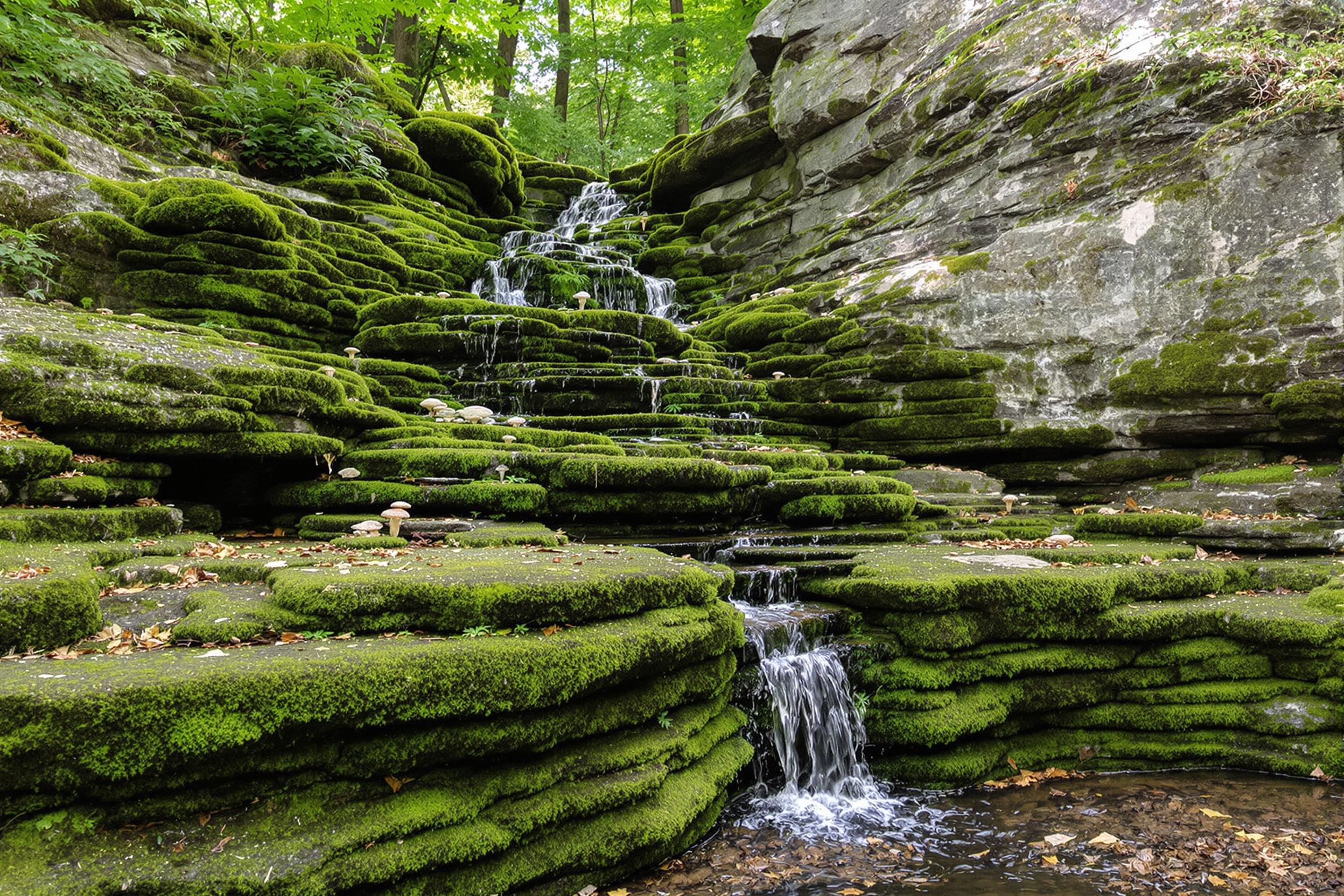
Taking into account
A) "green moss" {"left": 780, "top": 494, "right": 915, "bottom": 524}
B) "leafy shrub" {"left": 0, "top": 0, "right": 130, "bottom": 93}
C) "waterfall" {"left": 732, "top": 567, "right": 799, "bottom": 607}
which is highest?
"leafy shrub" {"left": 0, "top": 0, "right": 130, "bottom": 93}

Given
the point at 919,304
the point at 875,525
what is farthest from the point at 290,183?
the point at 875,525

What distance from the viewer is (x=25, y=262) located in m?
9.15

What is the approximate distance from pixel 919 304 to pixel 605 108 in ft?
94.0

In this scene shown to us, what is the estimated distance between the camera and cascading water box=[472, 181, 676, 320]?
55.1 ft

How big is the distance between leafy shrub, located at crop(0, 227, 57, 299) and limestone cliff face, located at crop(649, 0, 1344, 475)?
41.5ft

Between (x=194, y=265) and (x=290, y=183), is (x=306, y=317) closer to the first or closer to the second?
(x=194, y=265)

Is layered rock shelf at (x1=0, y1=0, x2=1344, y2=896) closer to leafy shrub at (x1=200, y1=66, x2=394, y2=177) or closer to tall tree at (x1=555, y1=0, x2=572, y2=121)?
leafy shrub at (x1=200, y1=66, x2=394, y2=177)

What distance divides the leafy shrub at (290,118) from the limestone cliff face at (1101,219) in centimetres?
1171

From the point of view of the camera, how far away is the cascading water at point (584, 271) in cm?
1678

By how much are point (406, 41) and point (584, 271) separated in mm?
12301

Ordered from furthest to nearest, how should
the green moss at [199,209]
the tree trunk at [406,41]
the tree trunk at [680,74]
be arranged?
the tree trunk at [680,74] → the tree trunk at [406,41] → the green moss at [199,209]

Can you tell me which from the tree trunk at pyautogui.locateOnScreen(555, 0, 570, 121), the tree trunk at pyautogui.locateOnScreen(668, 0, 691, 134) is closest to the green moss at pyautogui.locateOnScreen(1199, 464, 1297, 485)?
the tree trunk at pyautogui.locateOnScreen(668, 0, 691, 134)

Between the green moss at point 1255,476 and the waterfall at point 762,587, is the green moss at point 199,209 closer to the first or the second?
the waterfall at point 762,587

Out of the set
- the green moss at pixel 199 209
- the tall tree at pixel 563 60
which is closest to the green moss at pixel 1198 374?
the green moss at pixel 199 209
